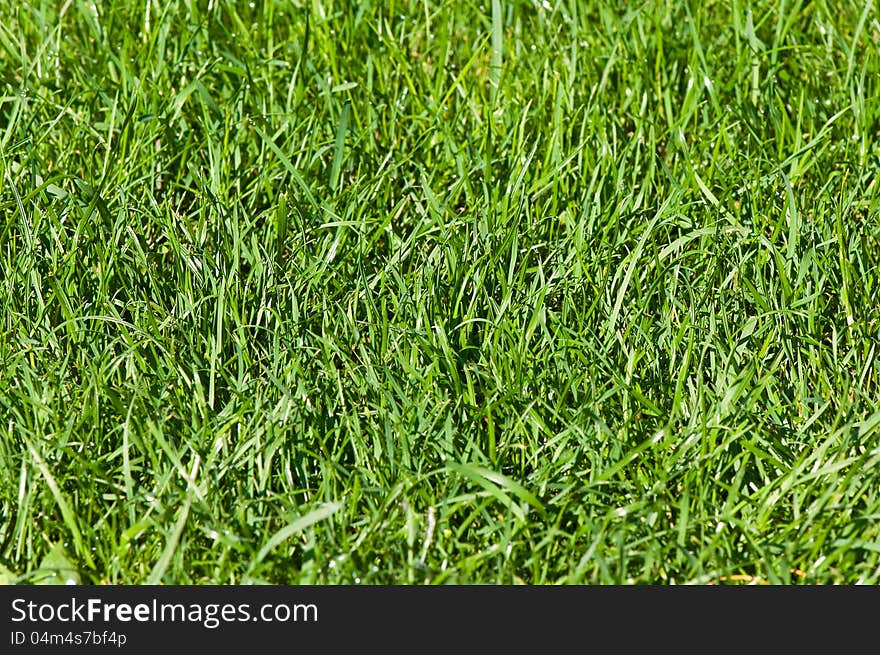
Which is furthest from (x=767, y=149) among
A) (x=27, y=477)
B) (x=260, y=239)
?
(x=27, y=477)

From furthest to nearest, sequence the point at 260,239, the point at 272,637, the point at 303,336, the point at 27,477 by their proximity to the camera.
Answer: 1. the point at 260,239
2. the point at 303,336
3. the point at 27,477
4. the point at 272,637

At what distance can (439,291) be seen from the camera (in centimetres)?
267

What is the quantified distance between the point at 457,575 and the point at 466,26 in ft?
7.14

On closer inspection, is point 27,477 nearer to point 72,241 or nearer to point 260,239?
point 72,241

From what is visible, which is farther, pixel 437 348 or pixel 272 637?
pixel 437 348

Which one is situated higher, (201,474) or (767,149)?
(767,149)

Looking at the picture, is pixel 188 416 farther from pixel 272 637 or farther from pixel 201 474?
pixel 272 637

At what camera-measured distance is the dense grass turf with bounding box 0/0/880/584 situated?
2.19 metres

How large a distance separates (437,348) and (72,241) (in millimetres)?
953

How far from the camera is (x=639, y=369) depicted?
→ 8.33ft

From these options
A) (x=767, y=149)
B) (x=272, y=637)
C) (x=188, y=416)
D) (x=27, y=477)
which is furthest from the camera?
(x=767, y=149)

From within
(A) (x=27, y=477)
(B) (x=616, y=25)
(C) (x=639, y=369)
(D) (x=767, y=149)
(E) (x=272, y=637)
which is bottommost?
(E) (x=272, y=637)

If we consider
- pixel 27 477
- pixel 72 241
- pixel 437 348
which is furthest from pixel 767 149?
pixel 27 477

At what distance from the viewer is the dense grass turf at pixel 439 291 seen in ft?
7.19
